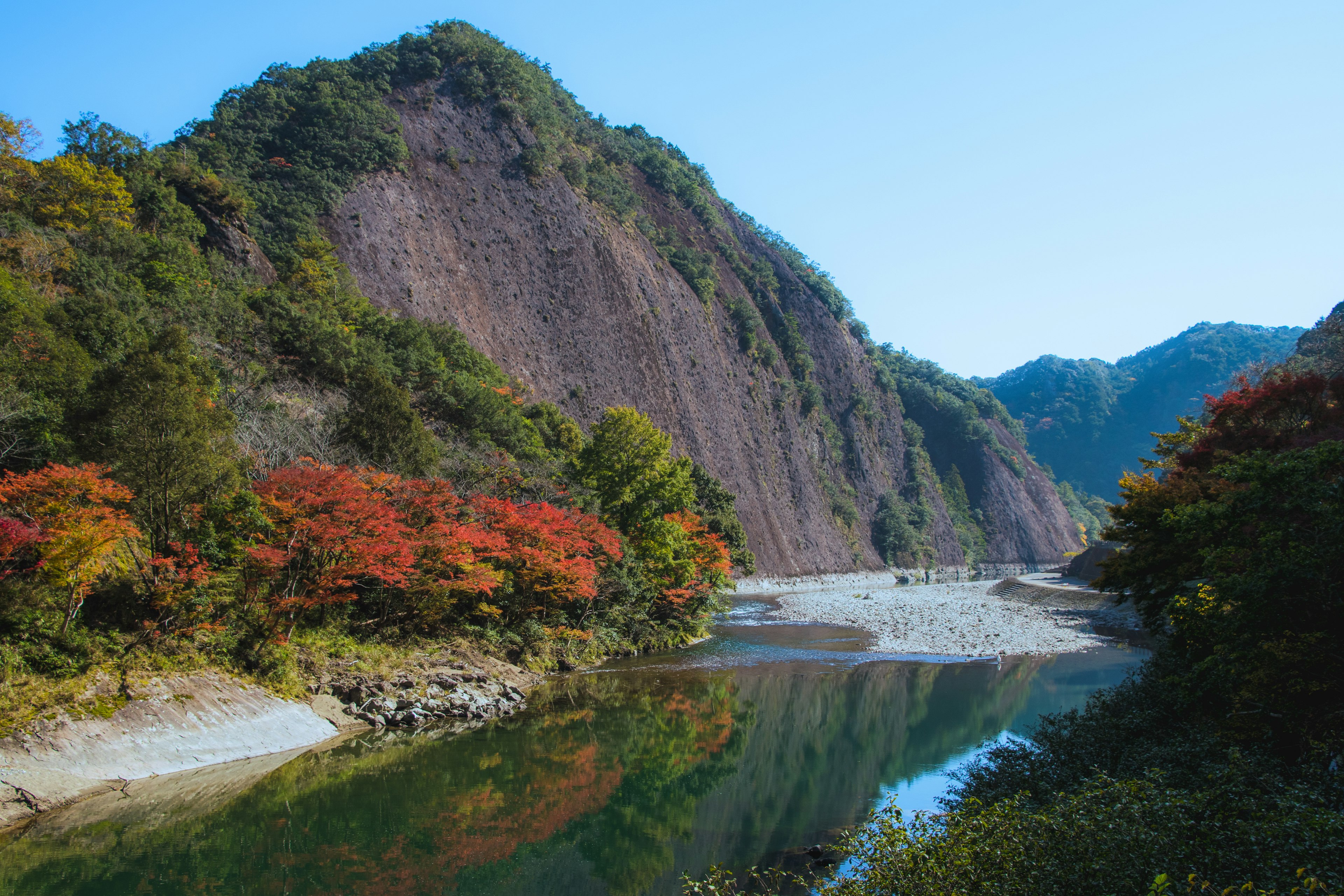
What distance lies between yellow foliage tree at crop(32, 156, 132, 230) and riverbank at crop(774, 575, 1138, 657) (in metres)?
33.4

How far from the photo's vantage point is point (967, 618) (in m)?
39.8

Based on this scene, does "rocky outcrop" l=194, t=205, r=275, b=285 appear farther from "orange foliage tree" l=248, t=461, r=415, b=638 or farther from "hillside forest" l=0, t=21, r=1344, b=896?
"orange foliage tree" l=248, t=461, r=415, b=638

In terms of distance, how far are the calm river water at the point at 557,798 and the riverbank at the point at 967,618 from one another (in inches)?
292

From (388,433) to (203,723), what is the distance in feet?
36.7

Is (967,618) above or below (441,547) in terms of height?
below

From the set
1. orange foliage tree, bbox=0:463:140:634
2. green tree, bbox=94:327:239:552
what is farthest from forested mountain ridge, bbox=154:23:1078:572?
orange foliage tree, bbox=0:463:140:634

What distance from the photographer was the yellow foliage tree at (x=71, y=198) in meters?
→ 26.2

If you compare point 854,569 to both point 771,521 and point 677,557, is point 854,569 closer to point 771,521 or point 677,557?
point 771,521

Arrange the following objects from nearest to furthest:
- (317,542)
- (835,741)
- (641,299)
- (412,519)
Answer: (317,542) → (835,741) → (412,519) → (641,299)

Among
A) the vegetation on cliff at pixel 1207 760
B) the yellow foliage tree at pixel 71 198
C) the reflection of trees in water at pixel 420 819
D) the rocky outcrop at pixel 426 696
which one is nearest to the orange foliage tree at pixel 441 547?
the rocky outcrop at pixel 426 696

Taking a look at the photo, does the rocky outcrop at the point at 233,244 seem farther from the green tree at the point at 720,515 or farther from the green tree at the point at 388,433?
the green tree at the point at 720,515

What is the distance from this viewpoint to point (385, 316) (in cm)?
3591

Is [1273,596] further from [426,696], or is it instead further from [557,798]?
[426,696]

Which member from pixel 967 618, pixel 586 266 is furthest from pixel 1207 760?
pixel 586 266
